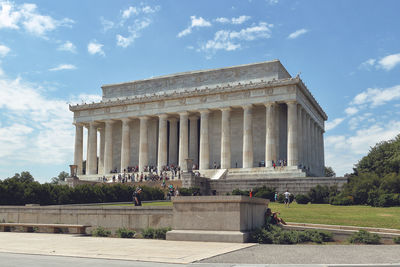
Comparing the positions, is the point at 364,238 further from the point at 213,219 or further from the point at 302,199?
the point at 302,199

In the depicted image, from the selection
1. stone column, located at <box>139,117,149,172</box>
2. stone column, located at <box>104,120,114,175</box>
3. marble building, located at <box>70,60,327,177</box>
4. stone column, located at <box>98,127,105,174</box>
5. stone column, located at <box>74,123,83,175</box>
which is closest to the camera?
marble building, located at <box>70,60,327,177</box>

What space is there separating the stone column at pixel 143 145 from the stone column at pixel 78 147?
1246cm

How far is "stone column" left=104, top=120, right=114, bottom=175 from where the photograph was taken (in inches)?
2911

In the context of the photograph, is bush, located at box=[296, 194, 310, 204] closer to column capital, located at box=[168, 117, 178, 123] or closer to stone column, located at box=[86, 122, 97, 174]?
column capital, located at box=[168, 117, 178, 123]

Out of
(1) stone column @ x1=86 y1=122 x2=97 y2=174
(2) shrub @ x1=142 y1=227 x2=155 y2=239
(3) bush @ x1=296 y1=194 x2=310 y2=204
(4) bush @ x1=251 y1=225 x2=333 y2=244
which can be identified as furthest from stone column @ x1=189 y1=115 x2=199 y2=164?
(4) bush @ x1=251 y1=225 x2=333 y2=244

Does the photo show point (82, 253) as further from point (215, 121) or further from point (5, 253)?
point (215, 121)

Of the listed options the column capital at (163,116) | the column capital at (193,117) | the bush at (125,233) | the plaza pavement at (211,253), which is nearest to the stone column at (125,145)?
the column capital at (163,116)

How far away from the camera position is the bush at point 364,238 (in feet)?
57.5

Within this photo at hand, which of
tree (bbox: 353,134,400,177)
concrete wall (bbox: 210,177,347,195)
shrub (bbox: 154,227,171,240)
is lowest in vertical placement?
shrub (bbox: 154,227,171,240)

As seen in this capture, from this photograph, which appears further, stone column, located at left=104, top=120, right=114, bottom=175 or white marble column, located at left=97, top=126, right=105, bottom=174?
white marble column, located at left=97, top=126, right=105, bottom=174

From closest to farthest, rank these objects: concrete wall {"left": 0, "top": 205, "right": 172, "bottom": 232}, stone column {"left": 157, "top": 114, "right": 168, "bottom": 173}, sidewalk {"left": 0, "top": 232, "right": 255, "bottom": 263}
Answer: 1. sidewalk {"left": 0, "top": 232, "right": 255, "bottom": 263}
2. concrete wall {"left": 0, "top": 205, "right": 172, "bottom": 232}
3. stone column {"left": 157, "top": 114, "right": 168, "bottom": 173}

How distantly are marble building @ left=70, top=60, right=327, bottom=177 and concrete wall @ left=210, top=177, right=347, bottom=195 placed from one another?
8.75m

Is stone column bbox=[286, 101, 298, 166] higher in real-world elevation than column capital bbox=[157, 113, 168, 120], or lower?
lower

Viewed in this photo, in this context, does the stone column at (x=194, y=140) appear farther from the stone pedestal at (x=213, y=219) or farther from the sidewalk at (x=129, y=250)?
the sidewalk at (x=129, y=250)
